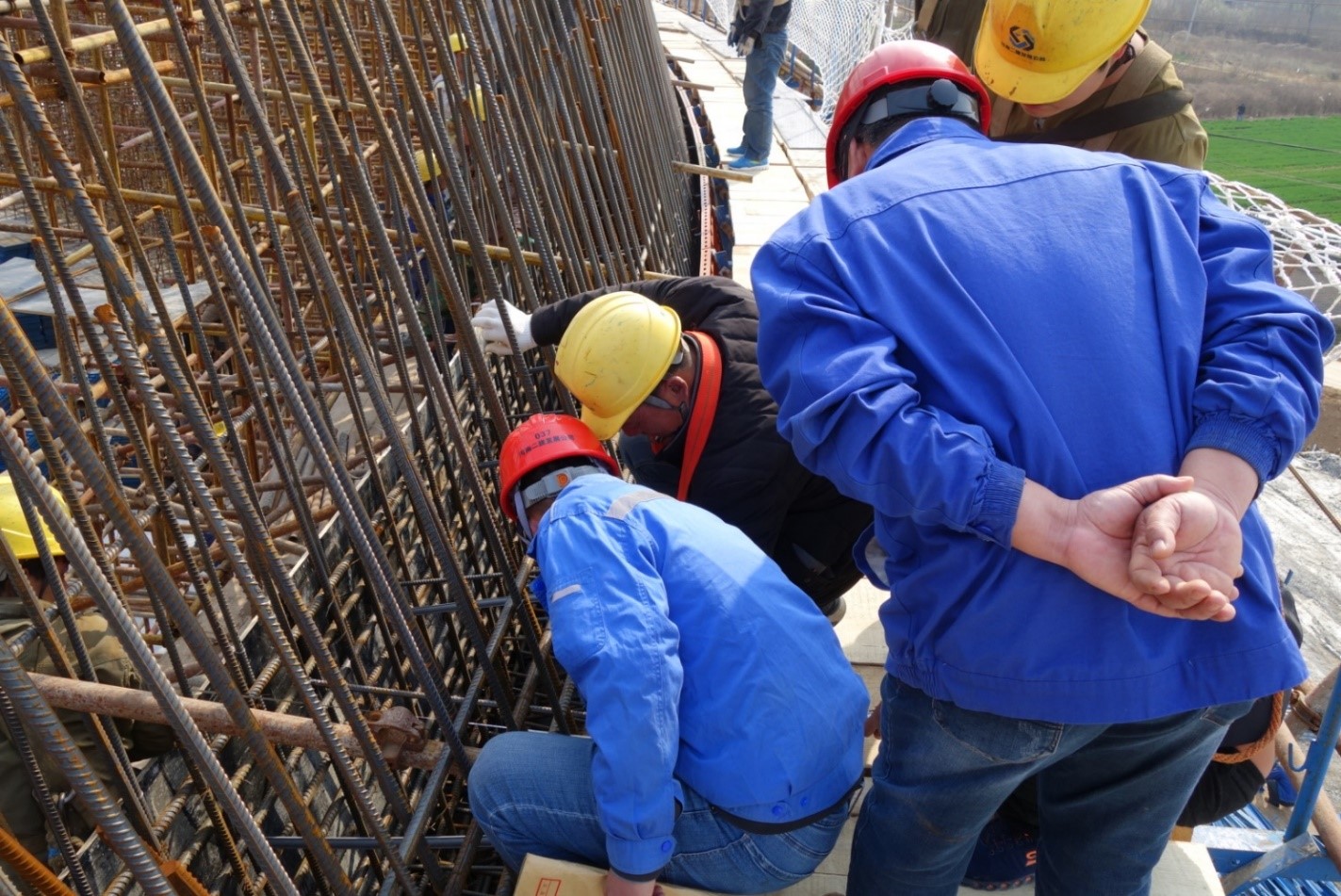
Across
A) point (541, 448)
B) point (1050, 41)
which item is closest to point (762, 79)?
point (1050, 41)

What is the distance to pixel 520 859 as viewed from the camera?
2486 millimetres

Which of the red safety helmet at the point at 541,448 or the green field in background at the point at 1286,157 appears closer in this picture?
the red safety helmet at the point at 541,448

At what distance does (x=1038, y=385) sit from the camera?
1.77 m

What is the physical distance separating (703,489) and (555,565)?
963 mm

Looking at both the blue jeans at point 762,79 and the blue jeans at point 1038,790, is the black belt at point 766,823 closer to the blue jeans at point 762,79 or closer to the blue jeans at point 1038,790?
the blue jeans at point 1038,790

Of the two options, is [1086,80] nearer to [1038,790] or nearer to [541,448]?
[541,448]

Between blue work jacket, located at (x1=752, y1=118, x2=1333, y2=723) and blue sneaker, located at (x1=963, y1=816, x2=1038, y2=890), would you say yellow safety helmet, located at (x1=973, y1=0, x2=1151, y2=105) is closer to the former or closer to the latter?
blue work jacket, located at (x1=752, y1=118, x2=1333, y2=723)

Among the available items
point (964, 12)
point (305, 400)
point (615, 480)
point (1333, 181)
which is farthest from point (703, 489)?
point (1333, 181)

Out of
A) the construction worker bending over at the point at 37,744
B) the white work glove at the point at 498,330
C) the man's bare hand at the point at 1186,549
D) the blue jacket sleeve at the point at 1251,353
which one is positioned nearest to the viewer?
the man's bare hand at the point at 1186,549

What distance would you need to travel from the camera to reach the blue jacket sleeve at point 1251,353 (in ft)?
5.76

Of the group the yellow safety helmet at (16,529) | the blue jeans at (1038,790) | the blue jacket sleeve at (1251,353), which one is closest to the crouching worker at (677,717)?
the blue jeans at (1038,790)

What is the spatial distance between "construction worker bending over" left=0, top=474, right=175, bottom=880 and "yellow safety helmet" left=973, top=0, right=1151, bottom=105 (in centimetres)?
293

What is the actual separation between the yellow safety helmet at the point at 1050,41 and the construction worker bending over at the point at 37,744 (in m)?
2.93

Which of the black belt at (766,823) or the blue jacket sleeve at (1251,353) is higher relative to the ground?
the blue jacket sleeve at (1251,353)
